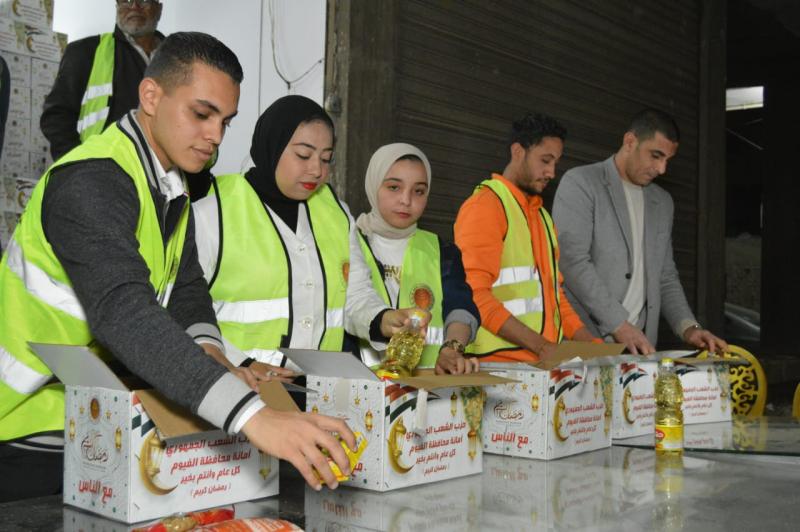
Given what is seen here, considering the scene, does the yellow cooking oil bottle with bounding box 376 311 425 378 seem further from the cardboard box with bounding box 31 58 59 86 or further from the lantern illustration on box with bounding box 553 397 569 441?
the cardboard box with bounding box 31 58 59 86

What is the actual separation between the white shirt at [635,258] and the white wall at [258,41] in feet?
4.06

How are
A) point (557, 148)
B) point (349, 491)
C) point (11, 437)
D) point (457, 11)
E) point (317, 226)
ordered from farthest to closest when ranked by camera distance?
point (457, 11) < point (557, 148) < point (317, 226) < point (349, 491) < point (11, 437)

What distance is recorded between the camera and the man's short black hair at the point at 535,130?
2.71m

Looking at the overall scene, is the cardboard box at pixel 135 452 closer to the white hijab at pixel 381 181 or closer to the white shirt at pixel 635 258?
the white hijab at pixel 381 181

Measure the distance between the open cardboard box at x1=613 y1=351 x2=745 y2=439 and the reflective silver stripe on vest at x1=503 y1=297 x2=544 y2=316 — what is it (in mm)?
440

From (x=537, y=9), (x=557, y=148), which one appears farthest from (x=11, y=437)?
(x=537, y=9)

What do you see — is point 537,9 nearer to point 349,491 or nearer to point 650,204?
point 650,204

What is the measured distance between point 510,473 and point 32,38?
7.43ft

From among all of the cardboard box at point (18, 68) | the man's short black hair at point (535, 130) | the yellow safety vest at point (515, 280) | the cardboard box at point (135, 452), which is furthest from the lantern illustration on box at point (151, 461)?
the cardboard box at point (18, 68)

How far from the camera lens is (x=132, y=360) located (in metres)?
1.14

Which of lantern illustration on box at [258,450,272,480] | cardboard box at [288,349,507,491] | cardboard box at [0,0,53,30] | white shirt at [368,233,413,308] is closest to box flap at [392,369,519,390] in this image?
cardboard box at [288,349,507,491]

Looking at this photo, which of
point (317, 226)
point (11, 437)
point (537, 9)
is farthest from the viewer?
point (537, 9)

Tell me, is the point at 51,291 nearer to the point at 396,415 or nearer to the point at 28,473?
the point at 28,473

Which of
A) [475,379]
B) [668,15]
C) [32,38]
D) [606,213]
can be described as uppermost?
[668,15]
